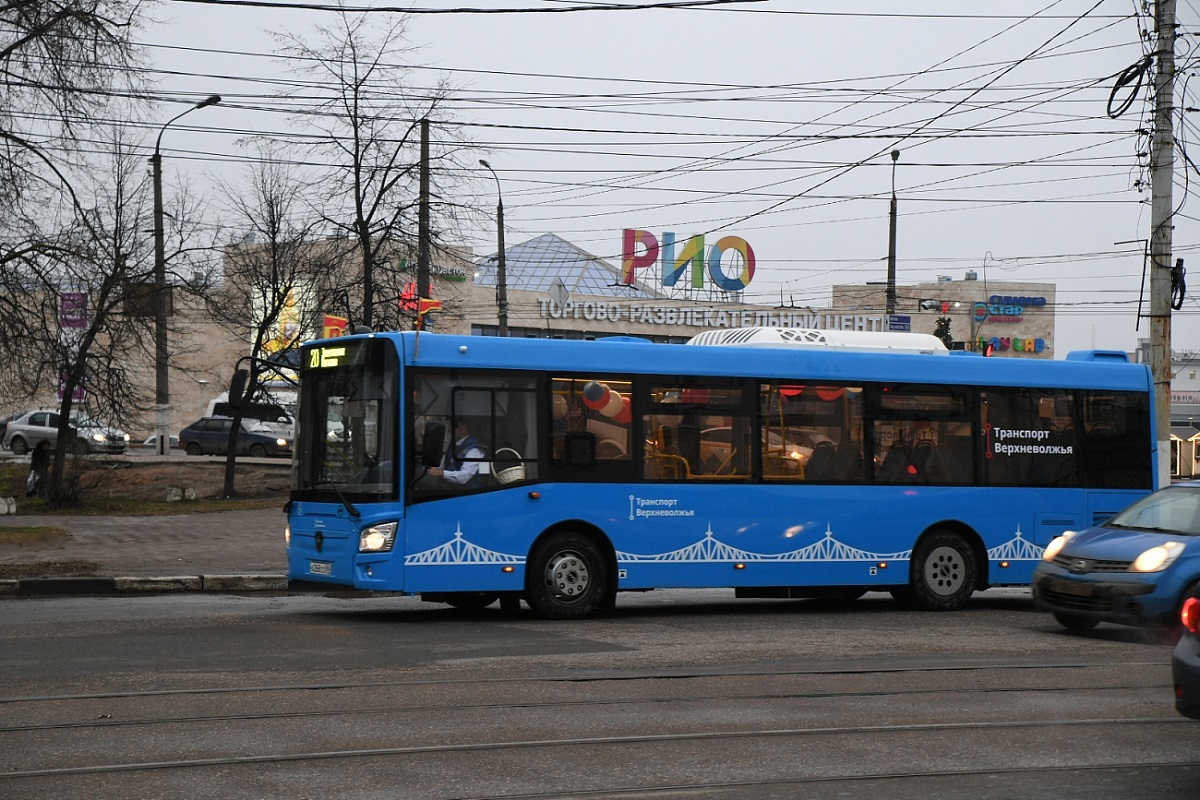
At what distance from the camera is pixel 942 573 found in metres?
15.4

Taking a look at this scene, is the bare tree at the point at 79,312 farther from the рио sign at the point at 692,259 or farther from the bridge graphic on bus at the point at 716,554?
the рио sign at the point at 692,259

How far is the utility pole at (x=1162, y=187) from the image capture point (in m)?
19.8

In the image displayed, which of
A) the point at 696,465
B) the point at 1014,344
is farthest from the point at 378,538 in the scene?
the point at 1014,344

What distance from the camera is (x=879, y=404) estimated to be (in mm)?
15094

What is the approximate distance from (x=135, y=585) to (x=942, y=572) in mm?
9413

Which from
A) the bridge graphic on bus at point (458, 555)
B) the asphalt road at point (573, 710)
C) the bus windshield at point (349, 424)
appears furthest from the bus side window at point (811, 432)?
the bus windshield at point (349, 424)

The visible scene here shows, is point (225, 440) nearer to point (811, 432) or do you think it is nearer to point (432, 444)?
point (811, 432)

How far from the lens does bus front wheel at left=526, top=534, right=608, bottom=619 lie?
1326 centimetres

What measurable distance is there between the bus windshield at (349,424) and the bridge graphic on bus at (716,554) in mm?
724

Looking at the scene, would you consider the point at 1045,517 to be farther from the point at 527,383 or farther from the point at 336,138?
the point at 336,138

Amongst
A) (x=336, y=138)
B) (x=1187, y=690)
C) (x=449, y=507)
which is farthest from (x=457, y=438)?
(x=336, y=138)

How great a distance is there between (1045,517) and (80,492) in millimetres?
20087

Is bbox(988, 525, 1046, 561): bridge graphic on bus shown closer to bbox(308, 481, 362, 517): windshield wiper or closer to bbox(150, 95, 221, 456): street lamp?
bbox(308, 481, 362, 517): windshield wiper

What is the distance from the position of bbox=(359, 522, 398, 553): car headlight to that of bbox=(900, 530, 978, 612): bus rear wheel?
5995mm
